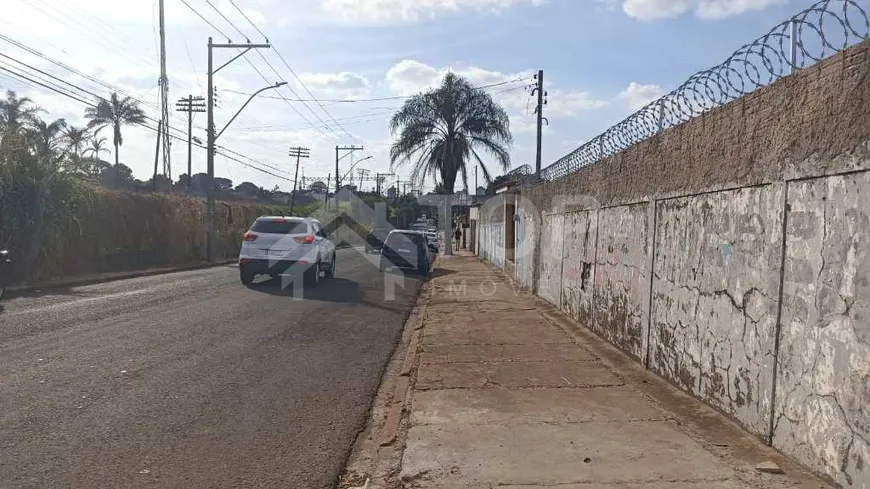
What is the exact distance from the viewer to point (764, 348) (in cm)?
488

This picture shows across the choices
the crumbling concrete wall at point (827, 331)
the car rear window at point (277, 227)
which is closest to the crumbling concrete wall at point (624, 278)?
the crumbling concrete wall at point (827, 331)

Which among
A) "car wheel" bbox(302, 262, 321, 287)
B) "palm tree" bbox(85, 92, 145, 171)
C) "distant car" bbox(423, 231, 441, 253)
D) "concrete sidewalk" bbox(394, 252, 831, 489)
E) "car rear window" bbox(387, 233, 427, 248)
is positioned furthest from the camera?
"palm tree" bbox(85, 92, 145, 171)

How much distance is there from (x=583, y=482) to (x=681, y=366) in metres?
2.70

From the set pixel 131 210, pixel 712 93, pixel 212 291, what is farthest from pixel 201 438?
pixel 131 210

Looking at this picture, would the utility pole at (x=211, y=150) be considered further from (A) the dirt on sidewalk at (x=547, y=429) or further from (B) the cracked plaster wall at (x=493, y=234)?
(A) the dirt on sidewalk at (x=547, y=429)

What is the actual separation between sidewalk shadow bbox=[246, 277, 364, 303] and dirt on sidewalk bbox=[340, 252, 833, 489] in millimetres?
5796

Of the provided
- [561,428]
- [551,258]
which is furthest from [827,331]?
[551,258]

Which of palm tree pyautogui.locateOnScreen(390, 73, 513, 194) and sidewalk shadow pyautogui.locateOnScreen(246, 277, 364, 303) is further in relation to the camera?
palm tree pyautogui.locateOnScreen(390, 73, 513, 194)

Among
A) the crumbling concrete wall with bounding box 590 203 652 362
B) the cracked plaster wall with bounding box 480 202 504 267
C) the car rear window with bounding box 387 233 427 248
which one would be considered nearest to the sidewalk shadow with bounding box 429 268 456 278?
the car rear window with bounding box 387 233 427 248

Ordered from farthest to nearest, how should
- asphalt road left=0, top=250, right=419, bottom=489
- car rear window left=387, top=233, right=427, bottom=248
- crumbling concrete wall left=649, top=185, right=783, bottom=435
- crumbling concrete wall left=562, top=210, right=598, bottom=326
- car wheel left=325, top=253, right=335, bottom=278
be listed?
1. car rear window left=387, top=233, right=427, bottom=248
2. car wheel left=325, top=253, right=335, bottom=278
3. crumbling concrete wall left=562, top=210, right=598, bottom=326
4. crumbling concrete wall left=649, top=185, right=783, bottom=435
5. asphalt road left=0, top=250, right=419, bottom=489

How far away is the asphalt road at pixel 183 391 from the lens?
181 inches

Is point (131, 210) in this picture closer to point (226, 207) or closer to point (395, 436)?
point (226, 207)

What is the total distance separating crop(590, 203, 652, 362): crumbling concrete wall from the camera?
25.6 feet

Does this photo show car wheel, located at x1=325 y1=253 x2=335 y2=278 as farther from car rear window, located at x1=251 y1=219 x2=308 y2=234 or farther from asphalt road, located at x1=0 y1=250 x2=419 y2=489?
asphalt road, located at x1=0 y1=250 x2=419 y2=489
